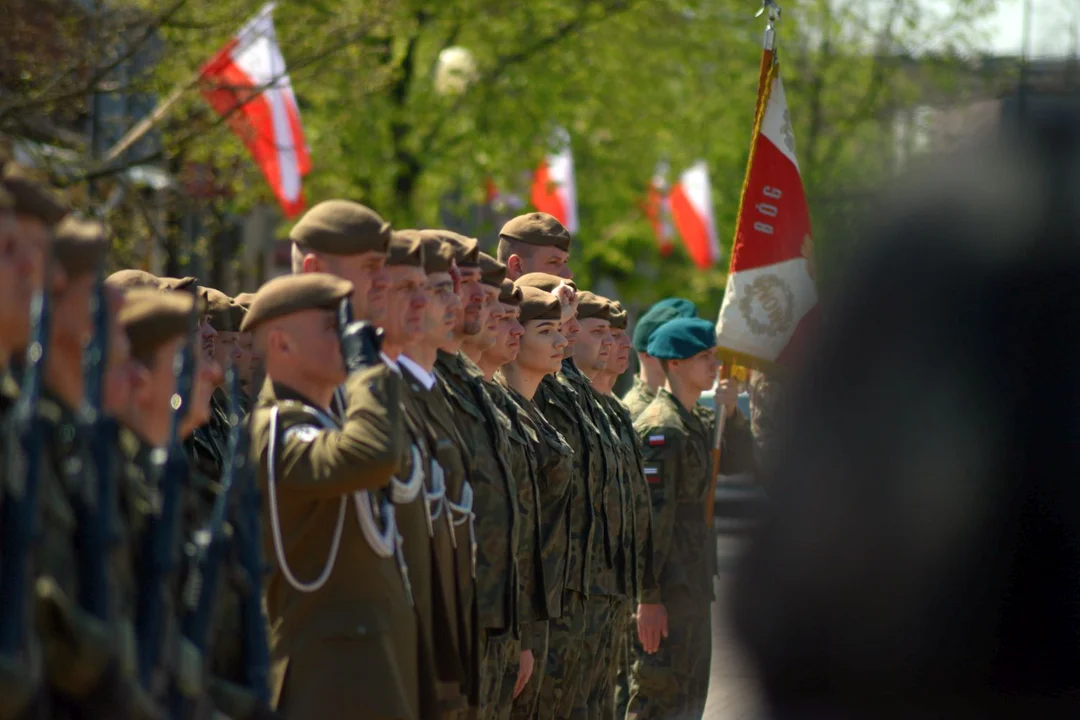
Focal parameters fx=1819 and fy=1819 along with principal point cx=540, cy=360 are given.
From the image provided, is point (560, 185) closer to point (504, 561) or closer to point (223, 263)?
point (223, 263)

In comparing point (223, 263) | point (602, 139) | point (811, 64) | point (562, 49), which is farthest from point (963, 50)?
point (223, 263)

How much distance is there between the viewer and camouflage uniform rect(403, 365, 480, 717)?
505cm

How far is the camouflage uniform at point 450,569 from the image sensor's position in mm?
5055

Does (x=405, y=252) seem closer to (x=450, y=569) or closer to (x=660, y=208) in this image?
(x=450, y=569)

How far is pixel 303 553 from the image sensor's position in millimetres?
4547

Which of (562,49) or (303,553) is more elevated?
(562,49)

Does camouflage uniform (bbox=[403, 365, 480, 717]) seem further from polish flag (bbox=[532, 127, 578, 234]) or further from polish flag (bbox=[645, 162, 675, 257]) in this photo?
polish flag (bbox=[645, 162, 675, 257])

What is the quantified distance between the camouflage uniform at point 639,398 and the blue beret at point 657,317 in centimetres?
21

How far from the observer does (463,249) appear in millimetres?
5992

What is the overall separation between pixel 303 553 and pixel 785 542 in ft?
9.77

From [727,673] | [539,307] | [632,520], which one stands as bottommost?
[727,673]

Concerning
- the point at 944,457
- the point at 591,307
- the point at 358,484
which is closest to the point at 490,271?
the point at 358,484

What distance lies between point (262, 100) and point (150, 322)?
11.0 m

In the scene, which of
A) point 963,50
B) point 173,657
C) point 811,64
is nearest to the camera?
point 173,657
